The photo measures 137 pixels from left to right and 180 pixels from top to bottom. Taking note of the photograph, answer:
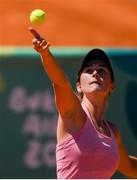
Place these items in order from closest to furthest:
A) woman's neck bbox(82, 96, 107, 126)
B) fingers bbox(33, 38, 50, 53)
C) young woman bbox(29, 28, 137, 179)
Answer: fingers bbox(33, 38, 50, 53), young woman bbox(29, 28, 137, 179), woman's neck bbox(82, 96, 107, 126)

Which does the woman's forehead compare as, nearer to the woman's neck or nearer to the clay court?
the woman's neck

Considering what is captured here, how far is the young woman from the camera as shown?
2.19 metres

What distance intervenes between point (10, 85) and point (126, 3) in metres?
0.86

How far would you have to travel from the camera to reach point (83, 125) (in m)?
2.26

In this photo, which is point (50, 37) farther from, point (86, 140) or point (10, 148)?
point (86, 140)

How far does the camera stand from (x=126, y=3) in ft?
12.4

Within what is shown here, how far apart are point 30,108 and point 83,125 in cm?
145

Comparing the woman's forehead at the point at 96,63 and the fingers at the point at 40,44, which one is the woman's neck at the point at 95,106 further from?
the fingers at the point at 40,44

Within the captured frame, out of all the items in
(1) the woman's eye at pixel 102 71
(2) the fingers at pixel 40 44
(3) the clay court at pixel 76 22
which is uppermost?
(3) the clay court at pixel 76 22

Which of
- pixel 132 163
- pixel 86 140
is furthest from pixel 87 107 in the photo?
pixel 132 163

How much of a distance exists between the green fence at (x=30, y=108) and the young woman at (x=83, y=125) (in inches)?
50.6

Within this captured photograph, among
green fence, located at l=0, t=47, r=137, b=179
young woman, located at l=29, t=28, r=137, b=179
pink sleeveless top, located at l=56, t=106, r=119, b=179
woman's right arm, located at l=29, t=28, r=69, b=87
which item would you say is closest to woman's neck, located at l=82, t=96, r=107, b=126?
young woman, located at l=29, t=28, r=137, b=179

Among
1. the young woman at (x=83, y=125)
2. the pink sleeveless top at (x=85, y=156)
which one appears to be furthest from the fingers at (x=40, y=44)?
the pink sleeveless top at (x=85, y=156)

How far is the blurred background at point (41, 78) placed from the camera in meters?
3.68
